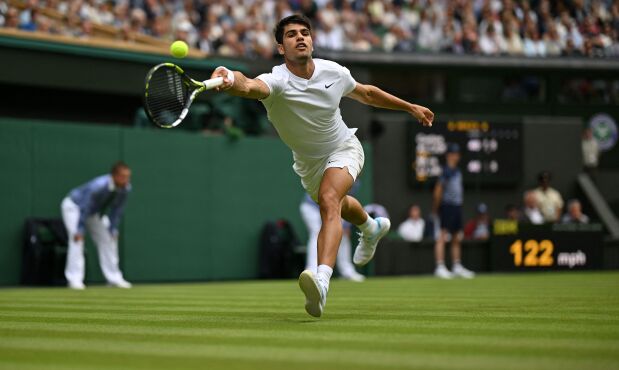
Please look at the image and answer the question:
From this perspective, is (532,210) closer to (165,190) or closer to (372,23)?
(372,23)

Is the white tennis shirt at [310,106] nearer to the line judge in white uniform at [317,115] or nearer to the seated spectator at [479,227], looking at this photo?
the line judge in white uniform at [317,115]

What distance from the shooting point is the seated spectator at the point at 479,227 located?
20125 mm

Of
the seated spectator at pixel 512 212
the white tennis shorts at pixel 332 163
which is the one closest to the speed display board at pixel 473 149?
the seated spectator at pixel 512 212

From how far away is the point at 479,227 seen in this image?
20312 mm

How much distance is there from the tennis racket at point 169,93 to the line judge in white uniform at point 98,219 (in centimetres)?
727

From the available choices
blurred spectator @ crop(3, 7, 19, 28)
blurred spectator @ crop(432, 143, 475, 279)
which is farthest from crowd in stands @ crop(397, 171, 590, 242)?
blurred spectator @ crop(3, 7, 19, 28)

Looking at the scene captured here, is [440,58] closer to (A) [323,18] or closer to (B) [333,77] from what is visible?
(A) [323,18]

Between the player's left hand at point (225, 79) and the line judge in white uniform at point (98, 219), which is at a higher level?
the player's left hand at point (225, 79)

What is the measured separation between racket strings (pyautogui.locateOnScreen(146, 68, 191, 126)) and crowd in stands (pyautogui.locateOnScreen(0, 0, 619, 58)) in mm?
11096

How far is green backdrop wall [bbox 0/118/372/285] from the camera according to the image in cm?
1479

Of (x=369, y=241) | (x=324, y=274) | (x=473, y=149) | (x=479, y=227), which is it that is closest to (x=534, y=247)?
(x=479, y=227)

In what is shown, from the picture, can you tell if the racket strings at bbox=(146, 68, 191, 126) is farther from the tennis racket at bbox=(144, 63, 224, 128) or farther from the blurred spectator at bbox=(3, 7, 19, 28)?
the blurred spectator at bbox=(3, 7, 19, 28)

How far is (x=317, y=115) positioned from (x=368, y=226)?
59.8 inches

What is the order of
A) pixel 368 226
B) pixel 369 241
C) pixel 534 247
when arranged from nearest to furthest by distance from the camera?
pixel 368 226
pixel 369 241
pixel 534 247
